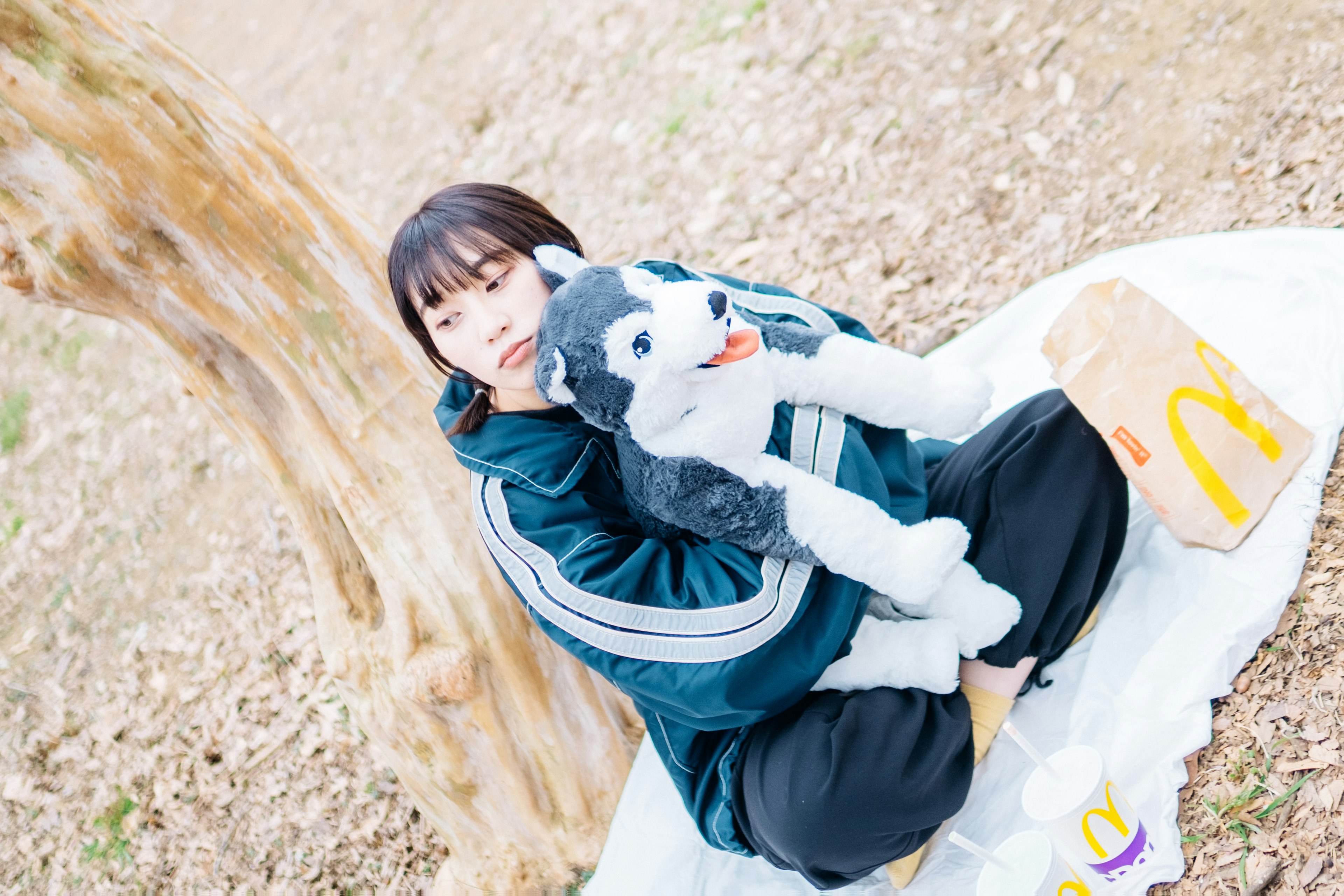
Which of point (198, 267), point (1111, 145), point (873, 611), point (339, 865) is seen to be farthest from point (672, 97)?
point (339, 865)

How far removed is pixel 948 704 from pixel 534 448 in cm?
102

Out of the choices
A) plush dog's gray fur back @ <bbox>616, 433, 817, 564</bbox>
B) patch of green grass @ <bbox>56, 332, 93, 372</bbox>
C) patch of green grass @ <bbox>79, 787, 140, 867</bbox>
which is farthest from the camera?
patch of green grass @ <bbox>56, 332, 93, 372</bbox>

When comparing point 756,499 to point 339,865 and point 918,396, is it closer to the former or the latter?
point 918,396

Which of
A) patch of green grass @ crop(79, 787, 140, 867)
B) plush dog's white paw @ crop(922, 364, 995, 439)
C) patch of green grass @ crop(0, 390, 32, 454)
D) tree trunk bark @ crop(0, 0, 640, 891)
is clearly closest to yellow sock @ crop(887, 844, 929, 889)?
tree trunk bark @ crop(0, 0, 640, 891)

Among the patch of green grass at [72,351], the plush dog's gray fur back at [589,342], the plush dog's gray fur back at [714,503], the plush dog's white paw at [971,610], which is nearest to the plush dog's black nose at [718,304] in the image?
the plush dog's gray fur back at [589,342]

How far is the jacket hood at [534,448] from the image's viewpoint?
1.72 meters

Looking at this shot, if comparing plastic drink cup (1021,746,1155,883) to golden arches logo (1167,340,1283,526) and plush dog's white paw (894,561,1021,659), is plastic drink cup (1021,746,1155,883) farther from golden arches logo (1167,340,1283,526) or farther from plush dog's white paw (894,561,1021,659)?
golden arches logo (1167,340,1283,526)

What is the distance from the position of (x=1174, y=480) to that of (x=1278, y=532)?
10.1 inches

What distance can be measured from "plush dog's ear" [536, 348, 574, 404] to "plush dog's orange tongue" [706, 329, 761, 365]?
0.82ft

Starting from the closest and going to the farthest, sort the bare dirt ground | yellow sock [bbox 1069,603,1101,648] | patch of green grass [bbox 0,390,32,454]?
yellow sock [bbox 1069,603,1101,648] → the bare dirt ground → patch of green grass [bbox 0,390,32,454]

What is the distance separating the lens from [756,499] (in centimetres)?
160

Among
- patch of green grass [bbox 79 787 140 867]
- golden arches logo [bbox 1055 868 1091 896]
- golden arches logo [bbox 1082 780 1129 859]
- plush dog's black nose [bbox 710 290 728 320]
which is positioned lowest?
golden arches logo [bbox 1055 868 1091 896]

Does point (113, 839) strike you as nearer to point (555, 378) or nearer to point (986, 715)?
point (555, 378)

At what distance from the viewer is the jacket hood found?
1.72 meters
